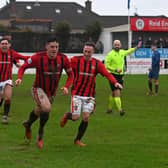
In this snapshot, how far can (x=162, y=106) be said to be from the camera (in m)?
20.0

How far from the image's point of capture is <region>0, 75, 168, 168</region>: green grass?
9.82 metres

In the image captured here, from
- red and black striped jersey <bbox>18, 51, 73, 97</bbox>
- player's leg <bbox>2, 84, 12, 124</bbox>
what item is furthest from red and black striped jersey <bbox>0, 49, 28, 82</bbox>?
red and black striped jersey <bbox>18, 51, 73, 97</bbox>

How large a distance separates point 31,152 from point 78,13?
7630 centimetres

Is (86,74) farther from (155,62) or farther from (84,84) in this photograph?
(155,62)

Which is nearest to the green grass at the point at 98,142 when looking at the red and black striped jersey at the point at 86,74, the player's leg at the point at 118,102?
the player's leg at the point at 118,102

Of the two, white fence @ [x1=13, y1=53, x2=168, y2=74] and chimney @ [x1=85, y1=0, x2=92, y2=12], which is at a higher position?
chimney @ [x1=85, y1=0, x2=92, y2=12]

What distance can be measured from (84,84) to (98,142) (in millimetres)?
1152

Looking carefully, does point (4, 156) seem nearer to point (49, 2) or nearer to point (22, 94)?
point (22, 94)

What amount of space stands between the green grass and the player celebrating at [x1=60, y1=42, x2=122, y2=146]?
1.61ft

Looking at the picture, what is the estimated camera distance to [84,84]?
11617 millimetres

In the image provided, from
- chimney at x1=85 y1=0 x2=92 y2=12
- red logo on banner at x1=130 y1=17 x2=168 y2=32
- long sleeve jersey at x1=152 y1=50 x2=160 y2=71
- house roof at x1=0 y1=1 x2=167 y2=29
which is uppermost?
chimney at x1=85 y1=0 x2=92 y2=12

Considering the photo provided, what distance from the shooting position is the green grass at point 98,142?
9820mm

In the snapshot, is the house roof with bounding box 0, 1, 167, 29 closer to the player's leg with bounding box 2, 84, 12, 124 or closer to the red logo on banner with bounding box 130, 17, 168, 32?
the red logo on banner with bounding box 130, 17, 168, 32

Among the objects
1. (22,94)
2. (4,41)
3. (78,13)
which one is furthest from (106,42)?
(4,41)
